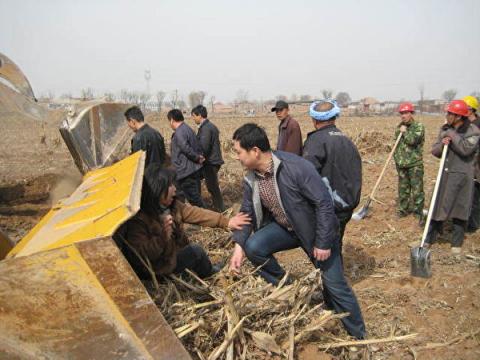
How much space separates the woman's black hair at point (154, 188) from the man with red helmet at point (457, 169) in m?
3.71

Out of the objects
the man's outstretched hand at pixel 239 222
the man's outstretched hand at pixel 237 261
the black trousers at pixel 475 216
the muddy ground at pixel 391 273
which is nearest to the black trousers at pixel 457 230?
the muddy ground at pixel 391 273

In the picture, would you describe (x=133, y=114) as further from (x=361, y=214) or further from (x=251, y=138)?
(x=361, y=214)

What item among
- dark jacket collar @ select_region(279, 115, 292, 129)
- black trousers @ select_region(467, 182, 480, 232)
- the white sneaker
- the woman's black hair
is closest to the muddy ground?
the white sneaker

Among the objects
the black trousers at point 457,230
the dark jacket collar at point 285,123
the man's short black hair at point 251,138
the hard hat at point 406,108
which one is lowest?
the black trousers at point 457,230

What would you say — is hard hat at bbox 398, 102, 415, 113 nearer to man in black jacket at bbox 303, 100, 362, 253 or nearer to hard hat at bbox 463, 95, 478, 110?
hard hat at bbox 463, 95, 478, 110

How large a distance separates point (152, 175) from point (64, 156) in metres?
12.4

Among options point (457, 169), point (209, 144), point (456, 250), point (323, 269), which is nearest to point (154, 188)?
point (323, 269)

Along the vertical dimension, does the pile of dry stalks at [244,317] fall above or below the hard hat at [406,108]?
below

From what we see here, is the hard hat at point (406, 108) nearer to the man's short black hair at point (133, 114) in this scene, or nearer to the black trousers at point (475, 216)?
the black trousers at point (475, 216)

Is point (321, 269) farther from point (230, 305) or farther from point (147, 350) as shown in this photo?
point (147, 350)

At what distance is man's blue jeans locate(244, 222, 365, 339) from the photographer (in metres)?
3.24

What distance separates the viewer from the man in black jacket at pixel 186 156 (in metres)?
6.10

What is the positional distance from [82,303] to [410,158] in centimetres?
567

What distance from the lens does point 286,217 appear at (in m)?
3.21
